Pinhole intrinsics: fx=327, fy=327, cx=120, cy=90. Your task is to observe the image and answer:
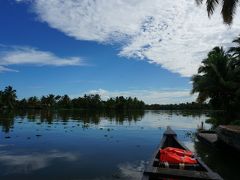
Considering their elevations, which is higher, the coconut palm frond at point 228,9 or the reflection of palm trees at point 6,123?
the coconut palm frond at point 228,9

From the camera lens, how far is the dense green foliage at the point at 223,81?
3688cm

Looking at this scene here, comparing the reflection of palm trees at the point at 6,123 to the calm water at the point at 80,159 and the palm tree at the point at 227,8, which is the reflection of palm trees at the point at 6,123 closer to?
the calm water at the point at 80,159

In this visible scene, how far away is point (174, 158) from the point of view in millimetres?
11773

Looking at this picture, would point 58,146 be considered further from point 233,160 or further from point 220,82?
point 220,82

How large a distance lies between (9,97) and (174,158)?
118373mm

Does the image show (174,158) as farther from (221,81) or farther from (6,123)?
(6,123)

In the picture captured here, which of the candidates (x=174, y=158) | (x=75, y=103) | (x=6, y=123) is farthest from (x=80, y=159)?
(x=75, y=103)

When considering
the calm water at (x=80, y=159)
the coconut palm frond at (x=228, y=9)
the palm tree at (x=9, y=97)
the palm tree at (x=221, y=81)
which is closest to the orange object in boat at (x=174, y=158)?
the calm water at (x=80, y=159)

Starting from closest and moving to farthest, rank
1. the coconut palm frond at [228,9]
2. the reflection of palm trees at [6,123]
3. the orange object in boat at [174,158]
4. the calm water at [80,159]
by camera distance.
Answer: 1. the orange object in boat at [174,158]
2. the calm water at [80,159]
3. the coconut palm frond at [228,9]
4. the reflection of palm trees at [6,123]

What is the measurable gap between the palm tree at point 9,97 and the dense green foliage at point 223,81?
3722 inches

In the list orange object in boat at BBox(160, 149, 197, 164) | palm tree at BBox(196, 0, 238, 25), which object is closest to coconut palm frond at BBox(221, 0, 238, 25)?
palm tree at BBox(196, 0, 238, 25)

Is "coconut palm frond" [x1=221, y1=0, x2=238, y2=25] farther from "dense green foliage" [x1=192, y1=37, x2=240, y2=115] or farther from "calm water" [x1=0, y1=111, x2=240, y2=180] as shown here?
"dense green foliage" [x1=192, y1=37, x2=240, y2=115]

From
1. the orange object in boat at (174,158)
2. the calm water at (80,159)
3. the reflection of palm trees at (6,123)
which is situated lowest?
the calm water at (80,159)

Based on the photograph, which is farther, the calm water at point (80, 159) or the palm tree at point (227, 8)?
the palm tree at point (227, 8)
